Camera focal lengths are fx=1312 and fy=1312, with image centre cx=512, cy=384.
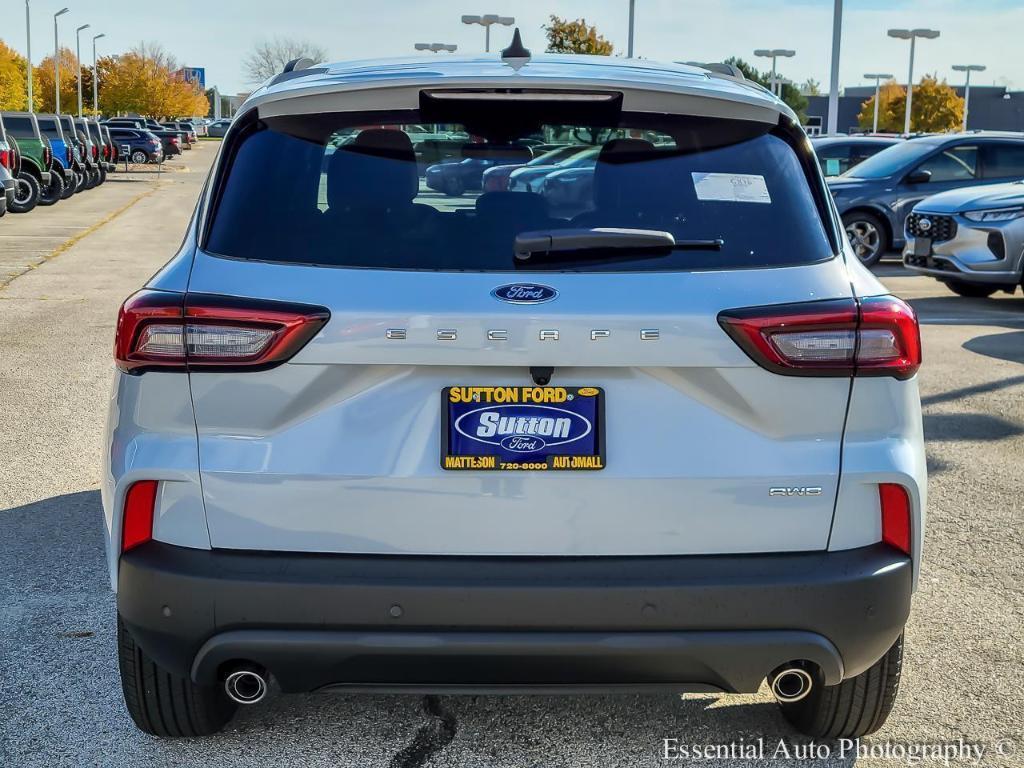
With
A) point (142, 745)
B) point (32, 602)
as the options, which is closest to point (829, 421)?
point (142, 745)

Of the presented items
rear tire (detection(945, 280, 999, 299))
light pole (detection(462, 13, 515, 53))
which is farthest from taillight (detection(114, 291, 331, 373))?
light pole (detection(462, 13, 515, 53))

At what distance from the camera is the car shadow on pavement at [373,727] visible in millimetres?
3451

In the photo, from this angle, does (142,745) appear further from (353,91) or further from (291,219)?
(353,91)

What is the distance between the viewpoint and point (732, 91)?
3223 millimetres

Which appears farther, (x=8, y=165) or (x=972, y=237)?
(x=8, y=165)

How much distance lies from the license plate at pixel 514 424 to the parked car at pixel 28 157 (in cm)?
2600

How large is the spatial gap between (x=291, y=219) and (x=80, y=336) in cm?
857

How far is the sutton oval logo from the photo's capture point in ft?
9.38

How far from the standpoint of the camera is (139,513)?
2.96m

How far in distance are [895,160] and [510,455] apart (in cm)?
1668

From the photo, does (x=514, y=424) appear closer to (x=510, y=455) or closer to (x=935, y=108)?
(x=510, y=455)

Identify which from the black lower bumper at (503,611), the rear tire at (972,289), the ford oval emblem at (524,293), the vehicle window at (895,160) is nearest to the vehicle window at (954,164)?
the vehicle window at (895,160)

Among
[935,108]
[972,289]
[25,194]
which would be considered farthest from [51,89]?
[972,289]

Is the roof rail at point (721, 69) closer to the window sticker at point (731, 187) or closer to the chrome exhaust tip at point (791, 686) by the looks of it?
the window sticker at point (731, 187)
